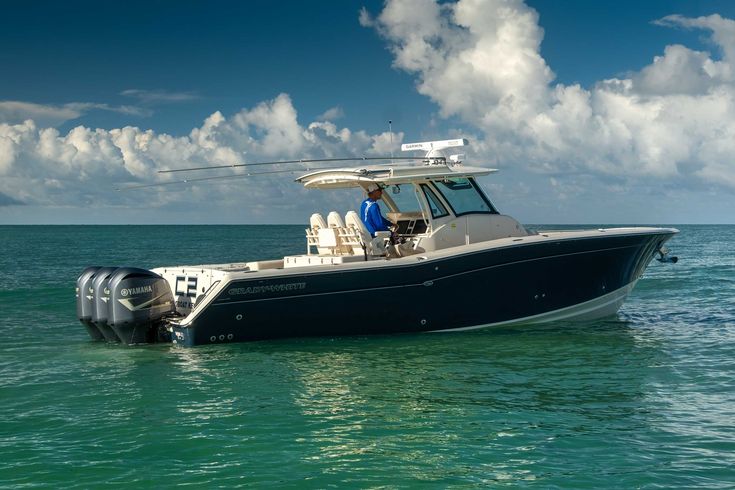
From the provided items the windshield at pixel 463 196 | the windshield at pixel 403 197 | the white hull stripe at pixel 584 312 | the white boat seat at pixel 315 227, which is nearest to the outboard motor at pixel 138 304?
the white boat seat at pixel 315 227

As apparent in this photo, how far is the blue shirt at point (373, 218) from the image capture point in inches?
575

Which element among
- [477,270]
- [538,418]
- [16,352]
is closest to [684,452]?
[538,418]

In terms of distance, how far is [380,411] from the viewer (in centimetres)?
898

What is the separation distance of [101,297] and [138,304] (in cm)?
64

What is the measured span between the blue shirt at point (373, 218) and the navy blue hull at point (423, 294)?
1.35 m

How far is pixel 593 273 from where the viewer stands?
15430 mm

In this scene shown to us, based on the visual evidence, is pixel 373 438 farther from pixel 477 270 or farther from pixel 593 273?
pixel 593 273

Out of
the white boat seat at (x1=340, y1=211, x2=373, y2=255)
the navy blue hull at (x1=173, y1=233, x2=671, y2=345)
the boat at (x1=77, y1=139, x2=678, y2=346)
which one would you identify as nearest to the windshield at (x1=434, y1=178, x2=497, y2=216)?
the boat at (x1=77, y1=139, x2=678, y2=346)

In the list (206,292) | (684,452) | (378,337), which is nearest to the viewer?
(684,452)

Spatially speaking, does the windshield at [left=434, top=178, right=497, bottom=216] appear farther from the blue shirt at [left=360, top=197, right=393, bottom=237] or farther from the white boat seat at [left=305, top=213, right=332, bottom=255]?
the white boat seat at [left=305, top=213, right=332, bottom=255]

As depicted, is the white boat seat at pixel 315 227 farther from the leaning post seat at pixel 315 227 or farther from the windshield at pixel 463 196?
the windshield at pixel 463 196

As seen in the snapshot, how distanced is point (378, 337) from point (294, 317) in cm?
158

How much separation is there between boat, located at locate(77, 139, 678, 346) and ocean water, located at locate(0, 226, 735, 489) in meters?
0.36

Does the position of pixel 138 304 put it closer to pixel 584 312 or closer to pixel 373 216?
pixel 373 216
